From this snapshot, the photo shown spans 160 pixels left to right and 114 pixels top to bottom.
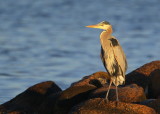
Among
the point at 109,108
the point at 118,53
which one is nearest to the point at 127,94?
the point at 118,53

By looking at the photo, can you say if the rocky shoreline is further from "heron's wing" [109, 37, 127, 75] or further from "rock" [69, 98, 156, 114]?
"heron's wing" [109, 37, 127, 75]

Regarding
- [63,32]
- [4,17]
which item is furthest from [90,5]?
[63,32]

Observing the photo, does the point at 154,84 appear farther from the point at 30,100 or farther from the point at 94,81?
the point at 30,100

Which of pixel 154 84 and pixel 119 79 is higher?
pixel 119 79

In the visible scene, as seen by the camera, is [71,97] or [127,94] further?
[71,97]

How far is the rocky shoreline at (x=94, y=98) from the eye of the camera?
28.4ft

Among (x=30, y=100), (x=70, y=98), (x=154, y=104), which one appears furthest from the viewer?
(x=30, y=100)

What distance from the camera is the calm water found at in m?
14.8

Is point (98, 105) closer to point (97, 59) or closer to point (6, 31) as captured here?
point (97, 59)

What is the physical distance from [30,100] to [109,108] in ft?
7.03

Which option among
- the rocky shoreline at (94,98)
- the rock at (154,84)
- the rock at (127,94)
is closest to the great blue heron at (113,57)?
the rock at (127,94)

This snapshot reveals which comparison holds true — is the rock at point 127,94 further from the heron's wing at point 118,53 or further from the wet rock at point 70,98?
the heron's wing at point 118,53

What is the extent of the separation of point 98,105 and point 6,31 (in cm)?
1257

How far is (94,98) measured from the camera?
907 centimetres
